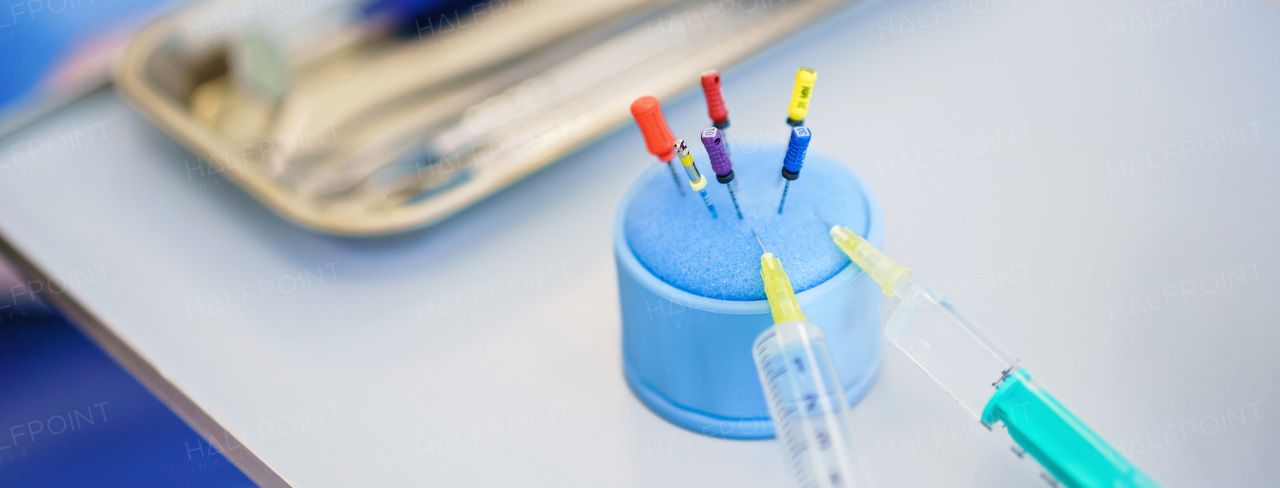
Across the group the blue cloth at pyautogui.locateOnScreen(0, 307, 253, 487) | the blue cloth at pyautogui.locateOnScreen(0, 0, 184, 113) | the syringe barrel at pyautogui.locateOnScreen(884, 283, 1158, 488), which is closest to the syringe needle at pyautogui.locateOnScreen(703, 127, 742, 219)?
the syringe barrel at pyautogui.locateOnScreen(884, 283, 1158, 488)

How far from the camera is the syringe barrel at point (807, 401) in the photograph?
1.60 feet

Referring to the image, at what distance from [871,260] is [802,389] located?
9 cm

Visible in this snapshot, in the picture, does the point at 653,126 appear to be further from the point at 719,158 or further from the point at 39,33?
the point at 39,33

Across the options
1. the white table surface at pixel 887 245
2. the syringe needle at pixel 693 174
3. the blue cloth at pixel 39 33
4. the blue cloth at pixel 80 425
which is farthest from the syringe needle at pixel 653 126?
the blue cloth at pixel 39 33

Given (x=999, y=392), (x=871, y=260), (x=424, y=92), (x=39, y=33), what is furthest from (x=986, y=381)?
(x=39, y=33)

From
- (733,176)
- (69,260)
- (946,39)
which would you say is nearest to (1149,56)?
Result: (946,39)

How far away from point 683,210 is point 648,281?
2.3 inches

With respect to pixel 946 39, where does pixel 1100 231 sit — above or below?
below

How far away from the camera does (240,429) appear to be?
0.64 meters

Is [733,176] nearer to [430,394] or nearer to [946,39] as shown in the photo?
[430,394]

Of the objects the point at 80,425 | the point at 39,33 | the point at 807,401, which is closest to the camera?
the point at 807,401

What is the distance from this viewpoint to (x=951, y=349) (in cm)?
55

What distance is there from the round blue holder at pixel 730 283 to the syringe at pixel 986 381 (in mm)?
22

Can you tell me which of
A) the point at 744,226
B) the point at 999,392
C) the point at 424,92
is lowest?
the point at 999,392
